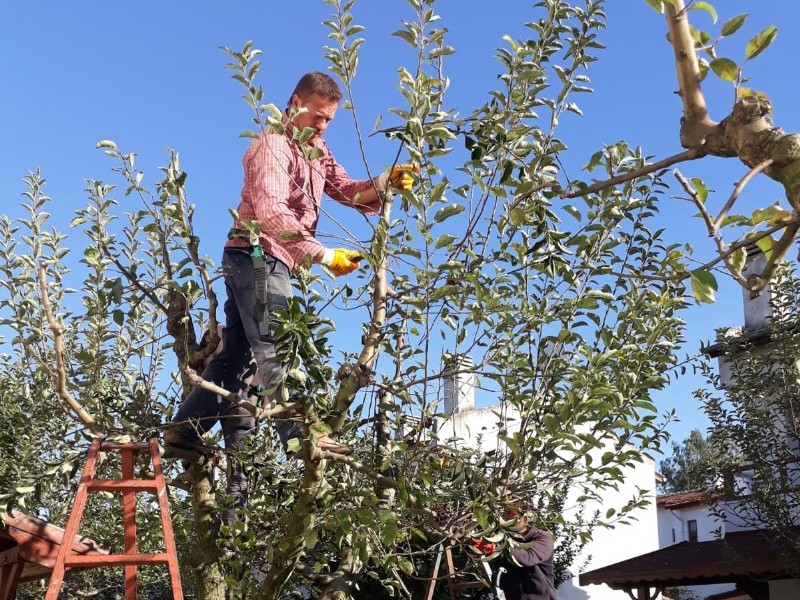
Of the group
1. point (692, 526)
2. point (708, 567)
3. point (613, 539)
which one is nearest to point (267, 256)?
point (708, 567)

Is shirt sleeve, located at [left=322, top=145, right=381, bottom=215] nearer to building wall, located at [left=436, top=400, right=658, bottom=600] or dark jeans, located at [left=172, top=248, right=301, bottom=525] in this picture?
dark jeans, located at [left=172, top=248, right=301, bottom=525]

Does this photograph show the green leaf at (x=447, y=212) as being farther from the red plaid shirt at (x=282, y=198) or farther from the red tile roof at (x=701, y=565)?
the red tile roof at (x=701, y=565)

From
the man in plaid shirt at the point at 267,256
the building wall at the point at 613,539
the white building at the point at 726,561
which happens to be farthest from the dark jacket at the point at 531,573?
the building wall at the point at 613,539

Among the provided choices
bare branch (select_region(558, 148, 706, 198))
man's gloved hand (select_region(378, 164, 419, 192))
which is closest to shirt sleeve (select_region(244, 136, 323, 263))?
man's gloved hand (select_region(378, 164, 419, 192))

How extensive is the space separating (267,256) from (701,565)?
37.3 ft

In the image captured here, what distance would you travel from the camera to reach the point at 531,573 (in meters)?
7.02

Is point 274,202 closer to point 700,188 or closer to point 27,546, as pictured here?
point 700,188

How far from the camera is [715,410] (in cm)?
1028

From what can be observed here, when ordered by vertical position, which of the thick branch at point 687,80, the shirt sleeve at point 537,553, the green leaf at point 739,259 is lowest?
the shirt sleeve at point 537,553

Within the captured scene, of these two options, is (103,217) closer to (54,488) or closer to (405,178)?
(405,178)

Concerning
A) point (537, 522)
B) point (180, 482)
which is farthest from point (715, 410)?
point (180, 482)

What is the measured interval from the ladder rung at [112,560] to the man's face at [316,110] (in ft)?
7.33

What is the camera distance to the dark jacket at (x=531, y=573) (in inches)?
261

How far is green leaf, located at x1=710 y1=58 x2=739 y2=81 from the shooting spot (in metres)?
2.12
